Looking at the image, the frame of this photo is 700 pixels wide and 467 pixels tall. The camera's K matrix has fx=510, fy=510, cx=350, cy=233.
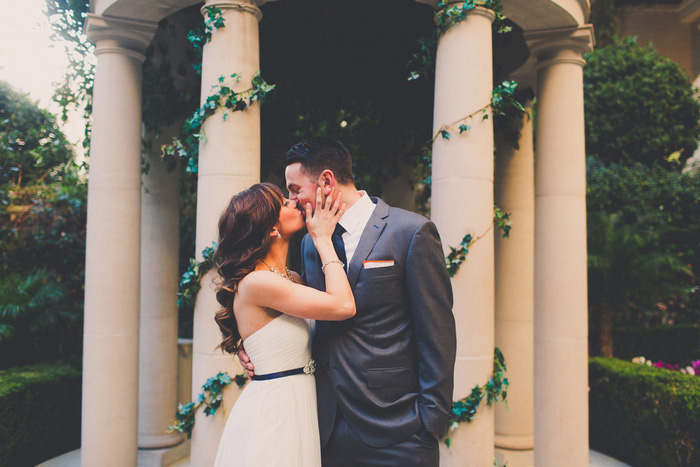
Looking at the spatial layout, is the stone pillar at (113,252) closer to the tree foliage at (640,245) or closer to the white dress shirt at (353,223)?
the white dress shirt at (353,223)

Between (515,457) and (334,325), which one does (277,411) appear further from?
(515,457)

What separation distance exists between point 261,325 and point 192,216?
8303 mm

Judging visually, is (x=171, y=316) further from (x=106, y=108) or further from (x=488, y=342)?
(x=488, y=342)

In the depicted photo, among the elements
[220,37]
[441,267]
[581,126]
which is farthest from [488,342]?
[220,37]

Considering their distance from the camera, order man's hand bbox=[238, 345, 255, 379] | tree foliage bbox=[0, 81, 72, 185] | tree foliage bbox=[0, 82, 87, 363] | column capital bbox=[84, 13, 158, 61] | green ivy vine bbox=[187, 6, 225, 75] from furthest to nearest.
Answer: tree foliage bbox=[0, 81, 72, 185] < tree foliage bbox=[0, 82, 87, 363] < column capital bbox=[84, 13, 158, 61] < green ivy vine bbox=[187, 6, 225, 75] < man's hand bbox=[238, 345, 255, 379]

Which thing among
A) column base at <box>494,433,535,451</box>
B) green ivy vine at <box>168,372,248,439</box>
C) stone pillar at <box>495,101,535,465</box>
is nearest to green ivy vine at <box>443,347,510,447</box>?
green ivy vine at <box>168,372,248,439</box>

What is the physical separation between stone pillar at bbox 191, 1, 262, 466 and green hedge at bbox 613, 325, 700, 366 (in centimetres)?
1106

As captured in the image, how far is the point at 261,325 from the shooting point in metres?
2.84

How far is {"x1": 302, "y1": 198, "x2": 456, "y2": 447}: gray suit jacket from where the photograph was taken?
8.32 ft

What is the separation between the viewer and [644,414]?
25.4 feet

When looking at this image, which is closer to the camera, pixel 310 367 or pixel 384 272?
pixel 384 272

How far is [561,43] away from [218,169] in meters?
4.29

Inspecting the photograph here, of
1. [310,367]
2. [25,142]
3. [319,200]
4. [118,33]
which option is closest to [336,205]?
[319,200]

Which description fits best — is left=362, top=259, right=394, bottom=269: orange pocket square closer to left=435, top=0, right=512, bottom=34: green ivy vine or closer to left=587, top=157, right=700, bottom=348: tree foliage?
left=435, top=0, right=512, bottom=34: green ivy vine
